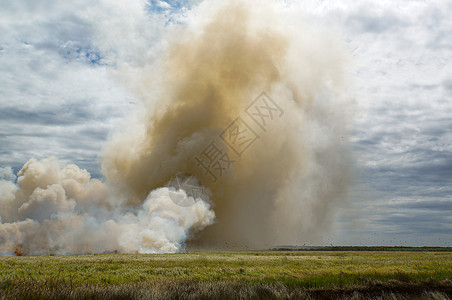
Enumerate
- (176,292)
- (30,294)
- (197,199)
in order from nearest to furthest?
(30,294)
(176,292)
(197,199)

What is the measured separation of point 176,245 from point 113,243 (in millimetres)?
14292

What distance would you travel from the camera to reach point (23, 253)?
85500 mm

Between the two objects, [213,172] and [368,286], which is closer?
[368,286]

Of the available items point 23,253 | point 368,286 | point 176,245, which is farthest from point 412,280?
point 23,253

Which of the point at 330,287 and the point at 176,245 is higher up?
the point at 176,245

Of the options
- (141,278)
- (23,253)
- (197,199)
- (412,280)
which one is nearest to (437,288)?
(412,280)

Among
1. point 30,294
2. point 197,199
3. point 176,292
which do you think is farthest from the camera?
point 197,199

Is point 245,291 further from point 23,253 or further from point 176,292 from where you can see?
point 23,253

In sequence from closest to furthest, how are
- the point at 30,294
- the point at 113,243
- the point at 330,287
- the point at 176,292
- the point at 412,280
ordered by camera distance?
the point at 30,294 → the point at 176,292 → the point at 330,287 → the point at 412,280 → the point at 113,243

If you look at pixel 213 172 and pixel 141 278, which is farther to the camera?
pixel 213 172

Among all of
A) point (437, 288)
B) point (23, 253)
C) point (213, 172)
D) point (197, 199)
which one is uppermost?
point (213, 172)

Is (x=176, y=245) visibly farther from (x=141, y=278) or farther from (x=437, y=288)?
(x=437, y=288)

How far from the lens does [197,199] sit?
92.2 metres

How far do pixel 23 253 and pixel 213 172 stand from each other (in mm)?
50976
